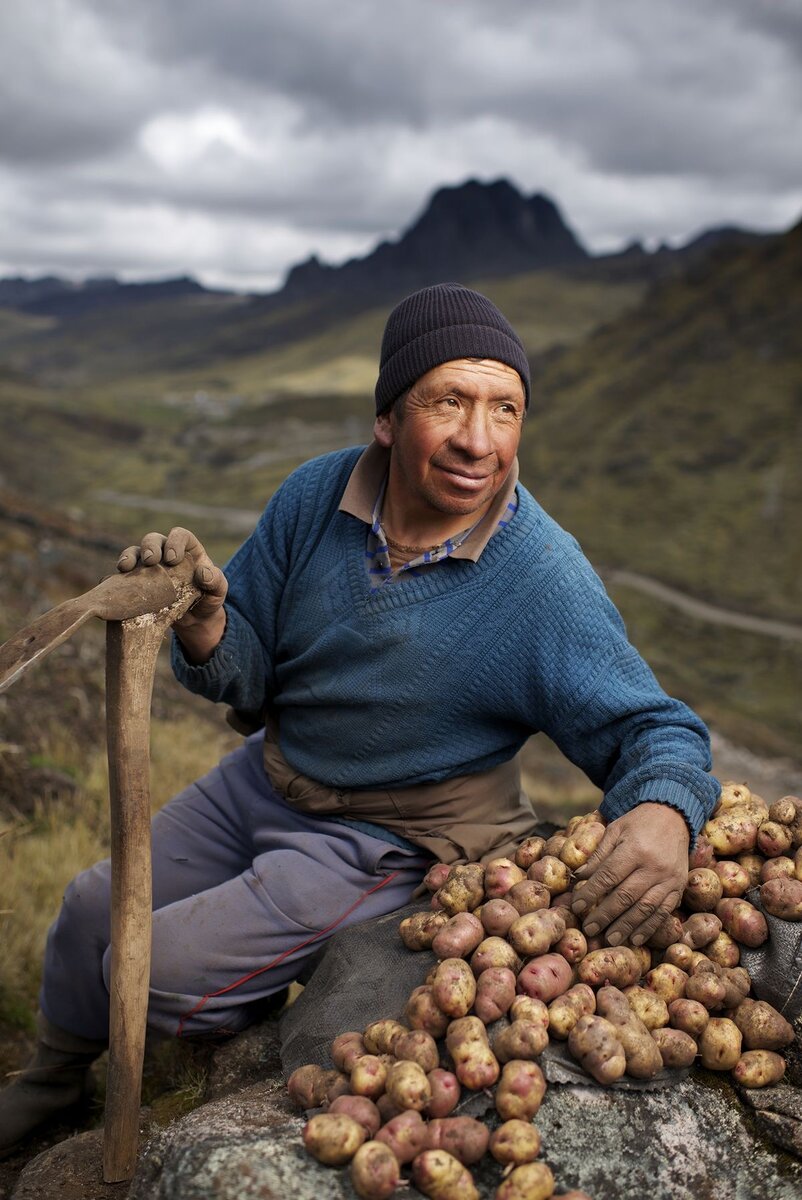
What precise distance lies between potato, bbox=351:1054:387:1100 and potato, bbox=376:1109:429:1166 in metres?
0.11

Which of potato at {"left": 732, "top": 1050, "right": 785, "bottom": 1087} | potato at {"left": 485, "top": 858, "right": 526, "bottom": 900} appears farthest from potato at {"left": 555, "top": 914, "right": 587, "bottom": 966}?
potato at {"left": 732, "top": 1050, "right": 785, "bottom": 1087}

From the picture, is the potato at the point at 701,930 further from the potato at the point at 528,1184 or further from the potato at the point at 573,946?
the potato at the point at 528,1184

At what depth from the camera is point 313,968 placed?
289cm

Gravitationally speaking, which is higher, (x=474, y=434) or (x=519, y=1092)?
(x=474, y=434)

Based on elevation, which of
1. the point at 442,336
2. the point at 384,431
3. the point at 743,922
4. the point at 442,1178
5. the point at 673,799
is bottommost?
the point at 442,1178

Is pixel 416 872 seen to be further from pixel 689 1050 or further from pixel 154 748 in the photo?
pixel 154 748

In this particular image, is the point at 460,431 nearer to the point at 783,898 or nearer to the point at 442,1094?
the point at 783,898

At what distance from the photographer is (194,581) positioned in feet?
8.57

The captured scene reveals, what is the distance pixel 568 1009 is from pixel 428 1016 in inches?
12.5

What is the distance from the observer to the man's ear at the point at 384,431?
114 inches

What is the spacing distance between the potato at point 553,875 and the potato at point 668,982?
0.97 feet

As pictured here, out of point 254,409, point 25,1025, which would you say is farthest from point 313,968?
point 254,409

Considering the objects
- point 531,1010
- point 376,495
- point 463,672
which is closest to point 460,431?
point 376,495

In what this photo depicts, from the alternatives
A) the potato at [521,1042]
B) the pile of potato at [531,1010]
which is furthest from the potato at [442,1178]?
the potato at [521,1042]
